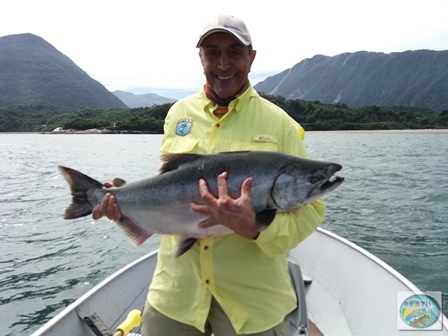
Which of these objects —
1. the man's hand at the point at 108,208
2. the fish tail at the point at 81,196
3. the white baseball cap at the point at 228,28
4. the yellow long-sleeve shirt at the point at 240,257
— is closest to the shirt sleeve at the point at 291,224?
the yellow long-sleeve shirt at the point at 240,257

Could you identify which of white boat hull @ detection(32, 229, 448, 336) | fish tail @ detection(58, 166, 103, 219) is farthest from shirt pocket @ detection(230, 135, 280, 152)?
white boat hull @ detection(32, 229, 448, 336)

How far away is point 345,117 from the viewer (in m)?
Result: 122

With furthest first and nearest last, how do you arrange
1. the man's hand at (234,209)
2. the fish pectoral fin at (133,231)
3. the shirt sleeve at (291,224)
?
the fish pectoral fin at (133,231)
the shirt sleeve at (291,224)
the man's hand at (234,209)

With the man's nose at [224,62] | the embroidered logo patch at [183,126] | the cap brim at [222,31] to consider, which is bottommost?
the embroidered logo patch at [183,126]

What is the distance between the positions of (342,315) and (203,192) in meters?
4.69

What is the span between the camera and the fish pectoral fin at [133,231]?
3.68 m

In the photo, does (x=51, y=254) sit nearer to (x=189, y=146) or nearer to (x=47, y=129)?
(x=189, y=146)

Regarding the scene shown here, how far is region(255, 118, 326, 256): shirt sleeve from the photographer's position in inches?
113

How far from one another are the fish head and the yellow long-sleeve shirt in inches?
3.8

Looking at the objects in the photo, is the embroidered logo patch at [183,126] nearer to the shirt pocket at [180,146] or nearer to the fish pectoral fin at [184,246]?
the shirt pocket at [180,146]

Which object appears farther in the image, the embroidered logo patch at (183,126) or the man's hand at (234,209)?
the embroidered logo patch at (183,126)

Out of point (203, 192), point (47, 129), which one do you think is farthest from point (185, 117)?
point (47, 129)

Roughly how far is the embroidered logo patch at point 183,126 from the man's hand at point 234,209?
82 centimetres

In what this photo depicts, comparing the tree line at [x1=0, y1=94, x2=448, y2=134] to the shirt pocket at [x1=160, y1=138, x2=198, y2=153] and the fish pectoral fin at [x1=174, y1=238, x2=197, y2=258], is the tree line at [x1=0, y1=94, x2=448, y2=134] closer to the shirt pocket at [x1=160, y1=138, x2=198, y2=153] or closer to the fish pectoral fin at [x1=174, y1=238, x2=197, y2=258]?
the shirt pocket at [x1=160, y1=138, x2=198, y2=153]
